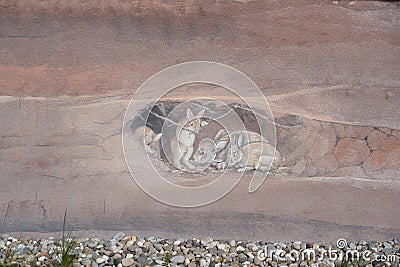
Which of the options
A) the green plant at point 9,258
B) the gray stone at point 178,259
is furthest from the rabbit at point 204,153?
the green plant at point 9,258

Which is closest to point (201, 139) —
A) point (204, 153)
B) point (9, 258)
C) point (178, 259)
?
point (204, 153)

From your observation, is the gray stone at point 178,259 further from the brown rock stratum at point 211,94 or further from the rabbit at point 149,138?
the rabbit at point 149,138

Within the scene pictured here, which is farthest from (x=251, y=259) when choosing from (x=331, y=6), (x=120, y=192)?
(x=331, y=6)

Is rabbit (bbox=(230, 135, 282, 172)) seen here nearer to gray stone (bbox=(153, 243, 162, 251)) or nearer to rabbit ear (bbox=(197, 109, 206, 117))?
rabbit ear (bbox=(197, 109, 206, 117))

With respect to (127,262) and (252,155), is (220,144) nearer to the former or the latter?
(252,155)

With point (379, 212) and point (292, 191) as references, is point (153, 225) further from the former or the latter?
point (379, 212)
